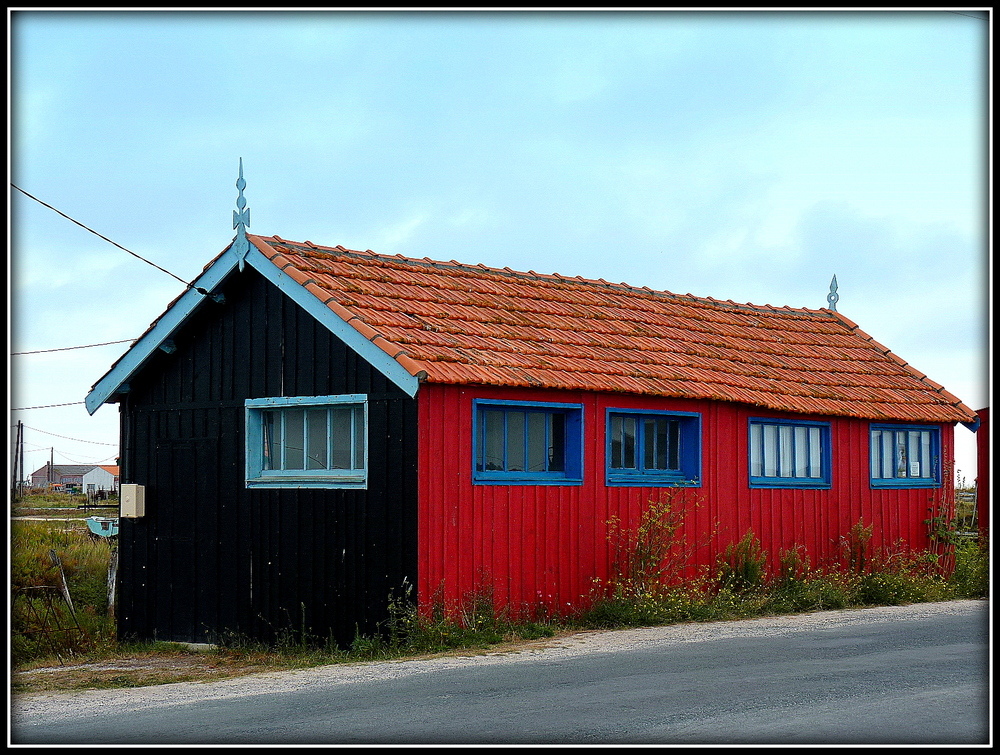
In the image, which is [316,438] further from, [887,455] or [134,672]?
[887,455]

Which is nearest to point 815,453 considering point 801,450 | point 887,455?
point 801,450

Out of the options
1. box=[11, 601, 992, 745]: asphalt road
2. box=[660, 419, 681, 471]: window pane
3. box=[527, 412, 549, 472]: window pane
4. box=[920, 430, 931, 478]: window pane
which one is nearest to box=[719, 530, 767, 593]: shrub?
box=[660, 419, 681, 471]: window pane

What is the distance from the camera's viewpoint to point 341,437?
15133 millimetres

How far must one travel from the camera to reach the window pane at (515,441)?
49.8ft

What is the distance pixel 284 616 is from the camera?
1536cm

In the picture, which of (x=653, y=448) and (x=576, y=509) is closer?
(x=576, y=509)

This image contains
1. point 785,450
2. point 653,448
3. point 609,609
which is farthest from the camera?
point 785,450

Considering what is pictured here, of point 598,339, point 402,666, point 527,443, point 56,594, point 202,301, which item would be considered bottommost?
point 56,594

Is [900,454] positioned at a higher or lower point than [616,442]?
lower

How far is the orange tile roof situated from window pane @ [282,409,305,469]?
5.13ft

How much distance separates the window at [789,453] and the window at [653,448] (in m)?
1.28

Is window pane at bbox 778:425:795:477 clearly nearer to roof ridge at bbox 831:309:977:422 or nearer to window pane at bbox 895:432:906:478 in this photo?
window pane at bbox 895:432:906:478

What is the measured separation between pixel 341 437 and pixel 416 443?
1365mm

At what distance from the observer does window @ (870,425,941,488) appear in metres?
20.0
